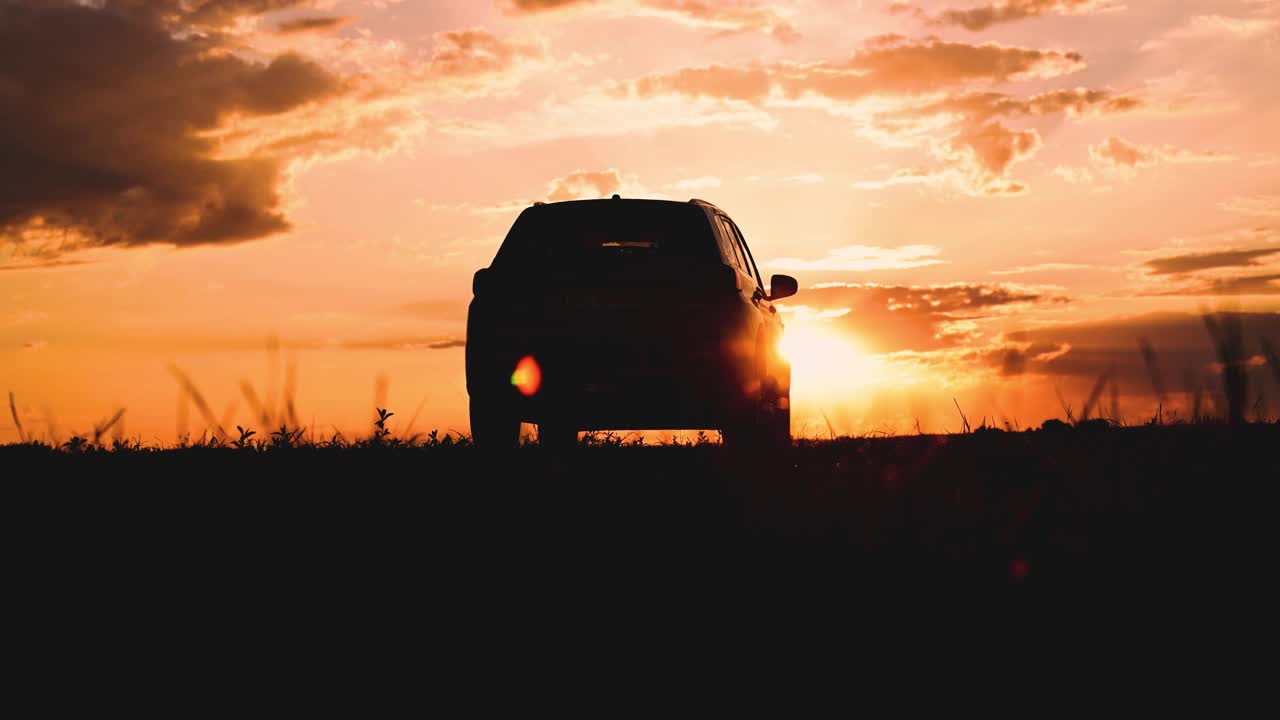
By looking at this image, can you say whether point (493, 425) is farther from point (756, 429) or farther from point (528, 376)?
point (756, 429)

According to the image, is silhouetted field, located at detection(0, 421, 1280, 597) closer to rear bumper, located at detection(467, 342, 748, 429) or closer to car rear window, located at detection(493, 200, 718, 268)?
rear bumper, located at detection(467, 342, 748, 429)

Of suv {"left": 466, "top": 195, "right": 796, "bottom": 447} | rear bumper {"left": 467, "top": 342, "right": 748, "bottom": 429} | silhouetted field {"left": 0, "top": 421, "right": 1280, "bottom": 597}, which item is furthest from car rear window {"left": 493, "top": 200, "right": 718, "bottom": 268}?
silhouetted field {"left": 0, "top": 421, "right": 1280, "bottom": 597}

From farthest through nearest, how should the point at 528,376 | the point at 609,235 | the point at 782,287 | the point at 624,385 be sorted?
the point at 782,287 < the point at 609,235 < the point at 528,376 < the point at 624,385

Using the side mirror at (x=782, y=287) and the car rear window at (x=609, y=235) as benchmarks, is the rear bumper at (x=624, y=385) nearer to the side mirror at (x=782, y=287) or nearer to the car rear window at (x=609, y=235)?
the car rear window at (x=609, y=235)

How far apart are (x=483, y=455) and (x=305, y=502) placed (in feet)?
7.58

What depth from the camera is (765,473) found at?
706cm

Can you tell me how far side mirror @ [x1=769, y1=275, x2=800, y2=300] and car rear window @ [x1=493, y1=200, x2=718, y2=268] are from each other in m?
1.45

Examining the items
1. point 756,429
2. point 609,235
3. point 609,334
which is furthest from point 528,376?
point 756,429

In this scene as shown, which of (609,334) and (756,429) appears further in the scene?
(756,429)

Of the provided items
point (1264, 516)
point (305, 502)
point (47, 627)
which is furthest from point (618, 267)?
point (47, 627)

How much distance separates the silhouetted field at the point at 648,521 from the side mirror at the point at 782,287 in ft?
7.88

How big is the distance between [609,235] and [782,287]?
6.41 feet

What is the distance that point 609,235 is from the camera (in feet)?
28.6

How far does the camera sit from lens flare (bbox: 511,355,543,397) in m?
8.04
